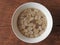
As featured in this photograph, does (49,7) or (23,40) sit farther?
(49,7)

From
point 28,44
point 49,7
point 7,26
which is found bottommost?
point 28,44

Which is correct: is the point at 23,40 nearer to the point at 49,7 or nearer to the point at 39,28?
the point at 39,28

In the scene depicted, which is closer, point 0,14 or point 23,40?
point 23,40

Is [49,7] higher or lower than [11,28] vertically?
higher

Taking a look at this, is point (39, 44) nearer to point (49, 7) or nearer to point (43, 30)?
point (43, 30)

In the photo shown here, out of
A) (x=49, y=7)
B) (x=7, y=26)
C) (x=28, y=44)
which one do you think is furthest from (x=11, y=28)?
(x=49, y=7)

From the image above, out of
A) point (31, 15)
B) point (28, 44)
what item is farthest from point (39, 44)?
point (31, 15)
